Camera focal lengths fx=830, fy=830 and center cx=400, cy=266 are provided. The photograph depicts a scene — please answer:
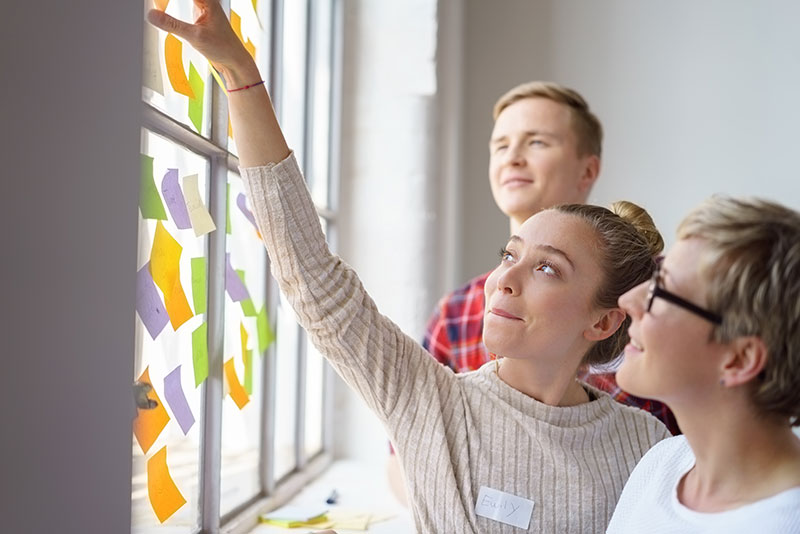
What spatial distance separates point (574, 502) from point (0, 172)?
1021mm

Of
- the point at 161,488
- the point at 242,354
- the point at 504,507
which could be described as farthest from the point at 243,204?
the point at 504,507

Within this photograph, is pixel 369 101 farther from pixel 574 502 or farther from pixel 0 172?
pixel 0 172

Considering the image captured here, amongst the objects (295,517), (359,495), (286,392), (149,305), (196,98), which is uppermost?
(196,98)

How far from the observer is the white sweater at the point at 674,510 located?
97cm

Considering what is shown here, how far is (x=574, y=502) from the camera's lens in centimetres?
138

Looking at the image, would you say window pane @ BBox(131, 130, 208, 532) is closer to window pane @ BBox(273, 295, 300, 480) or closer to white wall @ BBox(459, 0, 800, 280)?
window pane @ BBox(273, 295, 300, 480)

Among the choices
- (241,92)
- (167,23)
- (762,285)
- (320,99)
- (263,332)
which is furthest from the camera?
(320,99)

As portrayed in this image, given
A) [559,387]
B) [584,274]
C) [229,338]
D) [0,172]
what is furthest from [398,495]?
[0,172]

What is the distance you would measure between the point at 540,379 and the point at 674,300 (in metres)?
0.45

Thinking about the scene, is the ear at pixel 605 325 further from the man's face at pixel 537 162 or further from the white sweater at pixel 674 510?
the man's face at pixel 537 162

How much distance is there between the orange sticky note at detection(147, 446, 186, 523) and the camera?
53.0 inches

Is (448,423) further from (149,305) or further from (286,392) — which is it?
(286,392)

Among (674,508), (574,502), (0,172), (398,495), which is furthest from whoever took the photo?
(398,495)

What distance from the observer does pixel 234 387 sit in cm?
181
